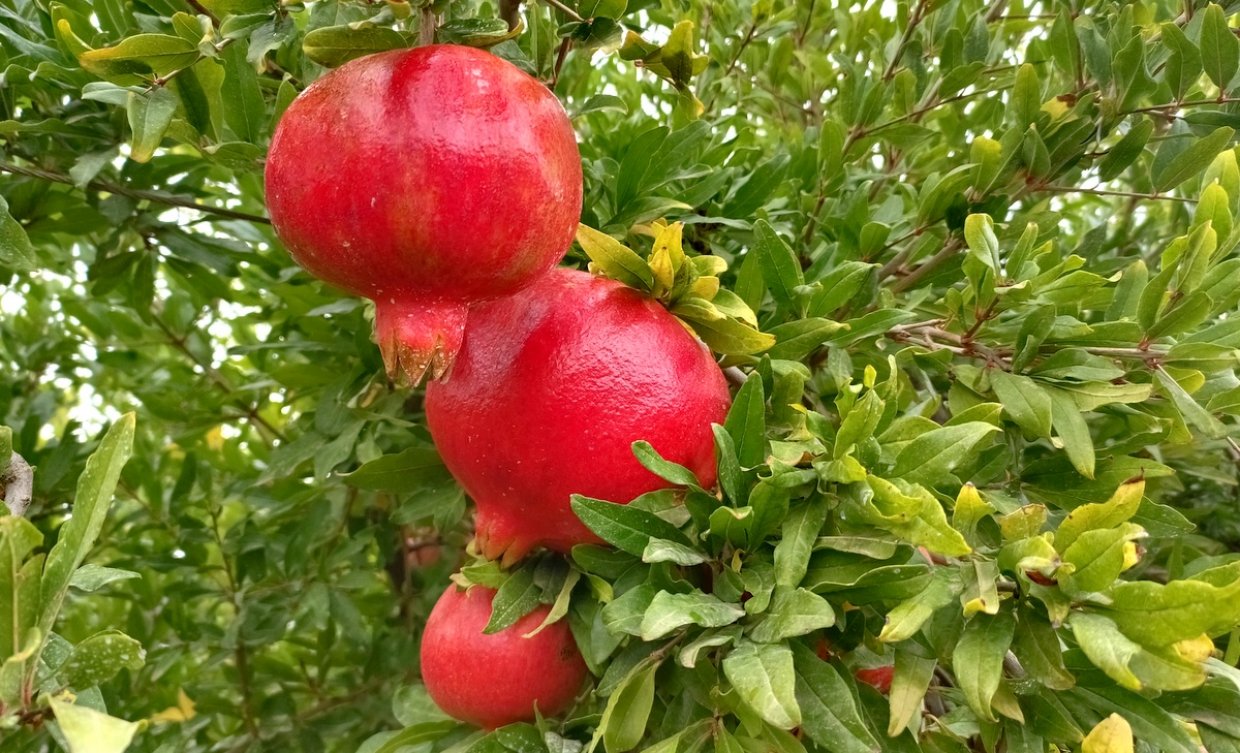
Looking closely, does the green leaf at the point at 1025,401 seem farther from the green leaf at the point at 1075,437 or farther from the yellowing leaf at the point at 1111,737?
the yellowing leaf at the point at 1111,737

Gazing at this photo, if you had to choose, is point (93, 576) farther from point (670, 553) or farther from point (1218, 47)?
point (1218, 47)

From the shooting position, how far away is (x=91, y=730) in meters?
0.51

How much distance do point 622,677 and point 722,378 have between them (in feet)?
0.88

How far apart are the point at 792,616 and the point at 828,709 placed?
3.2 inches

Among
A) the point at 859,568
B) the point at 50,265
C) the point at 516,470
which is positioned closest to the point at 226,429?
the point at 50,265

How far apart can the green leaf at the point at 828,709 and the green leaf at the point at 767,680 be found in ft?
0.16

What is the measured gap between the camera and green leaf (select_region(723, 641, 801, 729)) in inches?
23.6

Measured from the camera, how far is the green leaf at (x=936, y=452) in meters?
0.72

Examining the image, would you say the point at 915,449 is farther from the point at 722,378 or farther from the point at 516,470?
the point at 516,470

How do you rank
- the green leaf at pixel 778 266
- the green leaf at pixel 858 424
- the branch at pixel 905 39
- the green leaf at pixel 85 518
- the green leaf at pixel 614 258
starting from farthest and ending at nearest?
the branch at pixel 905 39 < the green leaf at pixel 778 266 < the green leaf at pixel 614 258 < the green leaf at pixel 858 424 < the green leaf at pixel 85 518

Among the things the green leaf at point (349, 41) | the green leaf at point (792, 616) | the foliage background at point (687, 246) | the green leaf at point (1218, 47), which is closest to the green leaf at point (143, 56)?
the foliage background at point (687, 246)

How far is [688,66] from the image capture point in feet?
Result: 2.60

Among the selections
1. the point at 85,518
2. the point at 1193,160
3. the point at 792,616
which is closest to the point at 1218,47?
the point at 1193,160

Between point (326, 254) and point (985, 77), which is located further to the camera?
point (985, 77)
